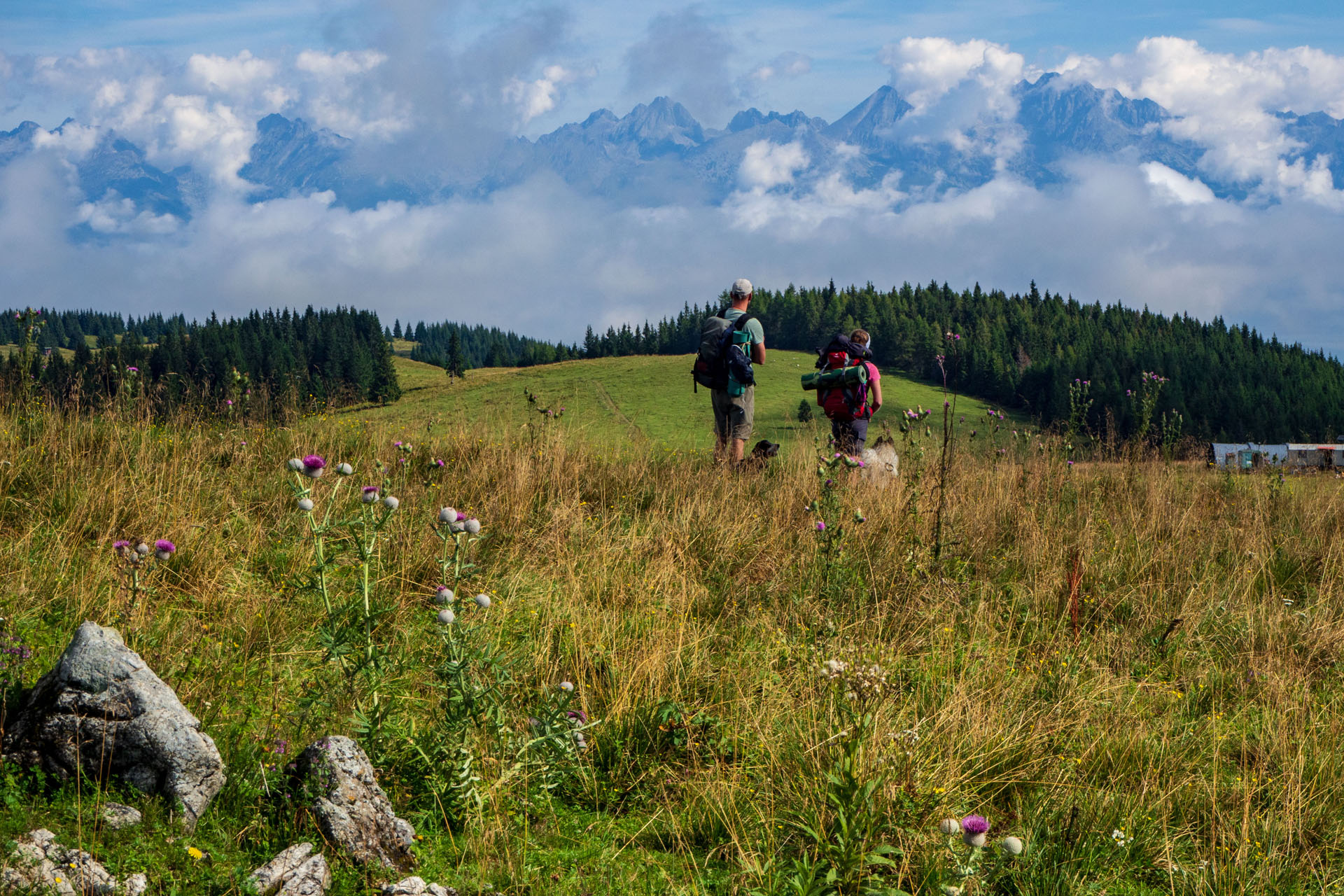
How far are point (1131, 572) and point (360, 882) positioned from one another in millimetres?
5304

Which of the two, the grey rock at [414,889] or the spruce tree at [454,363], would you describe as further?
the spruce tree at [454,363]

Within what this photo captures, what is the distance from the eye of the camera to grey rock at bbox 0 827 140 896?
2.02 meters

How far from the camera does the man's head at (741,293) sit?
820cm

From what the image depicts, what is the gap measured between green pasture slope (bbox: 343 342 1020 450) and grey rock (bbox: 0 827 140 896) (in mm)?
6394

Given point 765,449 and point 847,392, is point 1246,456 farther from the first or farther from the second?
point 765,449

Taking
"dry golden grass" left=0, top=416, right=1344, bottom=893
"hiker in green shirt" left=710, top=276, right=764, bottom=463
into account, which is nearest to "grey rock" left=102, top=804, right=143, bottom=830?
"dry golden grass" left=0, top=416, right=1344, bottom=893

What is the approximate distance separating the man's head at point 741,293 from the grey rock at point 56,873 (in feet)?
23.0

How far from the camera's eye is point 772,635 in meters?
→ 4.17

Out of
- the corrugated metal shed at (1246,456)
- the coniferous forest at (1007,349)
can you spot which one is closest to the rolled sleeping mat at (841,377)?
the corrugated metal shed at (1246,456)

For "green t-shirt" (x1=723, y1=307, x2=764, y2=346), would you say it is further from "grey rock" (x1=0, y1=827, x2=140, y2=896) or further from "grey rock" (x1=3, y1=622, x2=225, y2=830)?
"grey rock" (x1=0, y1=827, x2=140, y2=896)

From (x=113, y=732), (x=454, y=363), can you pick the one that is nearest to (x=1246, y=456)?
(x=113, y=732)

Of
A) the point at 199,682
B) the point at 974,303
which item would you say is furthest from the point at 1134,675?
the point at 974,303

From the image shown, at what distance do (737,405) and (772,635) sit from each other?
4.47 metres

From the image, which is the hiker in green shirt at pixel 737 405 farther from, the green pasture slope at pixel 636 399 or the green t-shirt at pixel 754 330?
the green pasture slope at pixel 636 399
